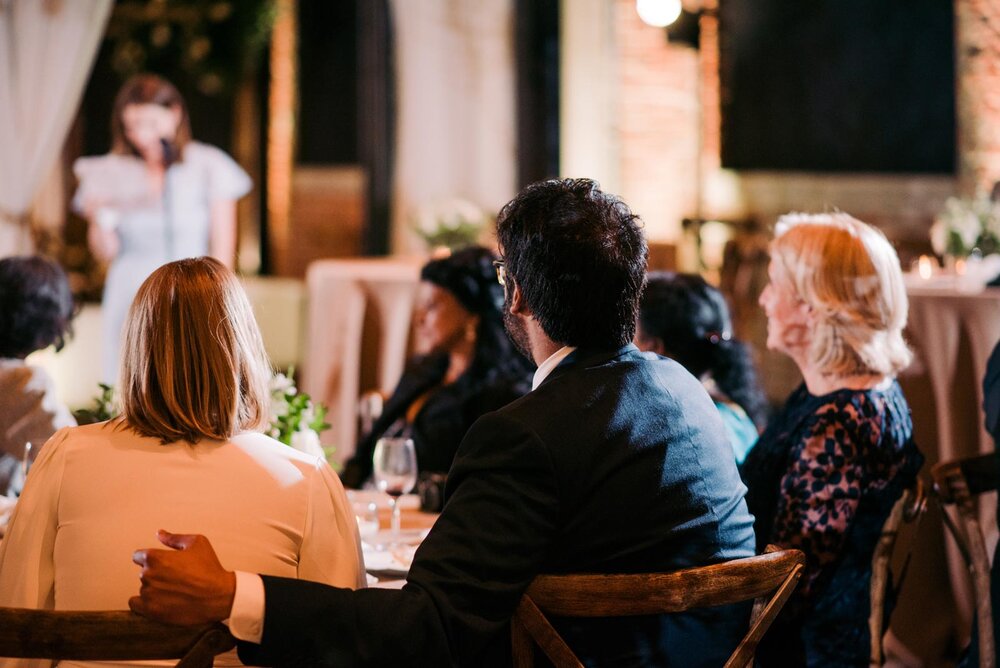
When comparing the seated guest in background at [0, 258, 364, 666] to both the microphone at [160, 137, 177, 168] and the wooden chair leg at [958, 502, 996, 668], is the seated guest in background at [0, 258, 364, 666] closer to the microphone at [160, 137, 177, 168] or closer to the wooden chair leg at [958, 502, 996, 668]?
the wooden chair leg at [958, 502, 996, 668]

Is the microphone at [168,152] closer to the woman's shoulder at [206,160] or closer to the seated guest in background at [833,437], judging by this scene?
the woman's shoulder at [206,160]

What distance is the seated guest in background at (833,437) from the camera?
7.30 feet

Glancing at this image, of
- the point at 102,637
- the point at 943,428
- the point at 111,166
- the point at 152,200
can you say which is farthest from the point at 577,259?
the point at 111,166

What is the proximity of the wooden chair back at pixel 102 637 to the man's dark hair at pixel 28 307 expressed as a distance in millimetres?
1616

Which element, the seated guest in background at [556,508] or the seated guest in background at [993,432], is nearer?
the seated guest in background at [556,508]

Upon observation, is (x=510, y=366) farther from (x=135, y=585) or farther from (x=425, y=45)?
(x=425, y=45)

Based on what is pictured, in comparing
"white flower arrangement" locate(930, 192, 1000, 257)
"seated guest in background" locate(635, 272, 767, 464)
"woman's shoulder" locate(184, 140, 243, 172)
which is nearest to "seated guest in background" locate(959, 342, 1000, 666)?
"seated guest in background" locate(635, 272, 767, 464)

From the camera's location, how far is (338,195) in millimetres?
8680

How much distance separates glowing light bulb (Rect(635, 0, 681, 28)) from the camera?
689 cm

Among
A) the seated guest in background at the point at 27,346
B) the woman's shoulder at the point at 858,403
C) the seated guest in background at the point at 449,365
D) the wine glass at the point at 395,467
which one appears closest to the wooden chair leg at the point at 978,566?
the woman's shoulder at the point at 858,403

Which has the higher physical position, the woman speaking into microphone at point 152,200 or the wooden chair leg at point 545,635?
the woman speaking into microphone at point 152,200

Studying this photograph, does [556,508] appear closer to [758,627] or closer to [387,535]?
[758,627]

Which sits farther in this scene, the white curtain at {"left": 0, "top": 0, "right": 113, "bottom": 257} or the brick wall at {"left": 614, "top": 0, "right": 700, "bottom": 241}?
the brick wall at {"left": 614, "top": 0, "right": 700, "bottom": 241}

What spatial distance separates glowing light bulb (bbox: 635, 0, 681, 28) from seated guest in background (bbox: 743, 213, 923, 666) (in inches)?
181
